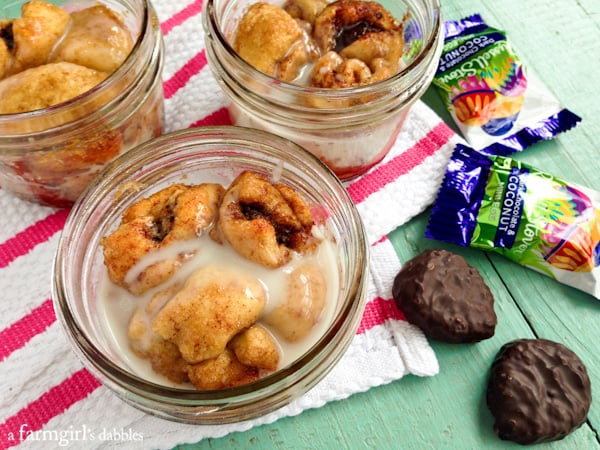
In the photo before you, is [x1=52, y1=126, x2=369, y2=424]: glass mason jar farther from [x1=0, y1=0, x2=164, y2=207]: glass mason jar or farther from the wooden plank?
the wooden plank

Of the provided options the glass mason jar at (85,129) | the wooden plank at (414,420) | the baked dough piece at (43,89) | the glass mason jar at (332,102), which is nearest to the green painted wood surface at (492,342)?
the wooden plank at (414,420)

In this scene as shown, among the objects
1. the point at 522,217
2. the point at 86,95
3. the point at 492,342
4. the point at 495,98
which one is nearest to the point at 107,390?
the point at 86,95

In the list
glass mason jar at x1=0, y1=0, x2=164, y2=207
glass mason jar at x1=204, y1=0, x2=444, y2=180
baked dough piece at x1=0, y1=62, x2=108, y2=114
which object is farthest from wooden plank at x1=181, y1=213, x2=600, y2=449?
baked dough piece at x1=0, y1=62, x2=108, y2=114

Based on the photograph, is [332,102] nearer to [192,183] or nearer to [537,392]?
[192,183]

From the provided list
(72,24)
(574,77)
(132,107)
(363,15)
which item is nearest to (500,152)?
(574,77)

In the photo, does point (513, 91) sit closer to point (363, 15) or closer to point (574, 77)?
point (574, 77)

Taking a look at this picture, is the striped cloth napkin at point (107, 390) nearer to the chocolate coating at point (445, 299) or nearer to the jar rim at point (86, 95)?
the chocolate coating at point (445, 299)
